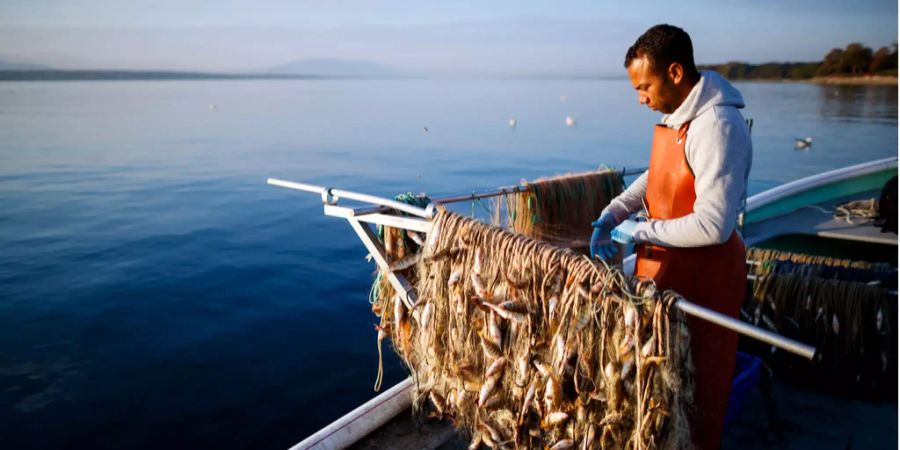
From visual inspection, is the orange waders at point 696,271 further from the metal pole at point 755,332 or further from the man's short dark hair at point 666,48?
the metal pole at point 755,332

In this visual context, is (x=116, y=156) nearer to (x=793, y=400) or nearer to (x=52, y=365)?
(x=52, y=365)

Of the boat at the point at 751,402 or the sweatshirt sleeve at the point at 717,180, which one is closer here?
the sweatshirt sleeve at the point at 717,180

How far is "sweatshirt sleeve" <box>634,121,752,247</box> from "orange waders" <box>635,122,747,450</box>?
0.20 meters

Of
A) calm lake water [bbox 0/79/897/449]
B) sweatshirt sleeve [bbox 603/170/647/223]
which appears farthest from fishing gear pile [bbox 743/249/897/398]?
calm lake water [bbox 0/79/897/449]

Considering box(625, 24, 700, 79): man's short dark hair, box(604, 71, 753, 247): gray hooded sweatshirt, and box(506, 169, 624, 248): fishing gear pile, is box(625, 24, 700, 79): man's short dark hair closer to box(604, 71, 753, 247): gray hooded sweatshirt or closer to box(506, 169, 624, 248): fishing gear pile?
box(604, 71, 753, 247): gray hooded sweatshirt

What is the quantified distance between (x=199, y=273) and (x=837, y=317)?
10.6 m

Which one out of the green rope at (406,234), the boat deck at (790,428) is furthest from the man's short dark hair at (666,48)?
the boat deck at (790,428)

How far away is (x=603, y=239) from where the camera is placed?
3.42m

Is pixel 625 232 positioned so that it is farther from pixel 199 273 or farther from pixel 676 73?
pixel 199 273

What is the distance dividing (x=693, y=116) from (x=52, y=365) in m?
8.88

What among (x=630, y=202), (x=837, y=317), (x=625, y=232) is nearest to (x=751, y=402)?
(x=837, y=317)

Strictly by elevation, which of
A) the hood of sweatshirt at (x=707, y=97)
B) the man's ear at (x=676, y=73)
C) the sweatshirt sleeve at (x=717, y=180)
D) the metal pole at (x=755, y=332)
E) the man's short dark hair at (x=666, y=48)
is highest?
the man's short dark hair at (x=666, y=48)

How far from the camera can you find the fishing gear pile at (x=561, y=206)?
5.14 meters

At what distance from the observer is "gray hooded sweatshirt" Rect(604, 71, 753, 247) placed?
98.0 inches
